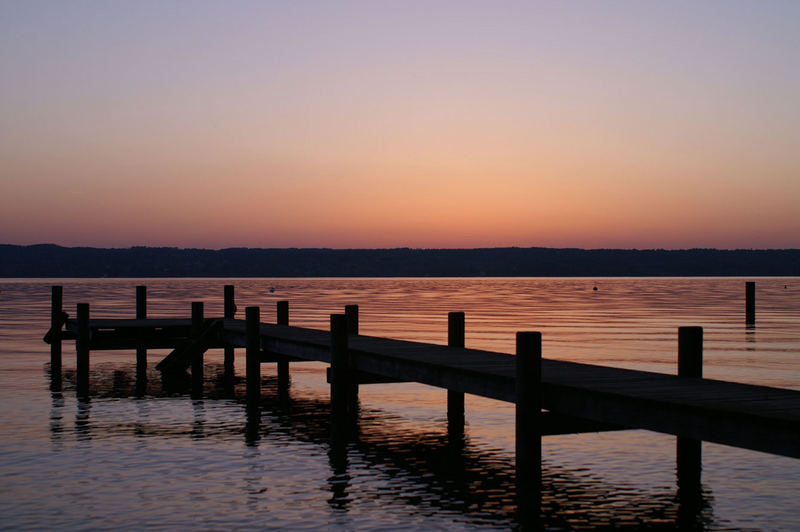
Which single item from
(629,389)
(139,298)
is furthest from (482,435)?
(139,298)

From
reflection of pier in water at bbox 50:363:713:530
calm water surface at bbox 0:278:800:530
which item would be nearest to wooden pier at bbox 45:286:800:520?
reflection of pier in water at bbox 50:363:713:530

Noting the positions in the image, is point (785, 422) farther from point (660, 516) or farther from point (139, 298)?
point (139, 298)

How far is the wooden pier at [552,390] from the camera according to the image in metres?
9.75

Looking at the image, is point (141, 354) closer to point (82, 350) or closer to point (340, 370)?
point (82, 350)

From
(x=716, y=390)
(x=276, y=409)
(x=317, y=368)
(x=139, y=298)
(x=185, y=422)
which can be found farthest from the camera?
(x=139, y=298)

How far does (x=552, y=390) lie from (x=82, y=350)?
1776 centimetres

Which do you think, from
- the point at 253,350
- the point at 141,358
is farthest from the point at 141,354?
Result: the point at 253,350

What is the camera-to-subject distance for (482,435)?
1762cm

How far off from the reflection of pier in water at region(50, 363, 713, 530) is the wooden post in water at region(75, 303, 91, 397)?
7.36 feet

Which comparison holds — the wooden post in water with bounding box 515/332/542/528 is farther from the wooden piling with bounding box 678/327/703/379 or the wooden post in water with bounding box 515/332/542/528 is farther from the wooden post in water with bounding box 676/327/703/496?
the wooden piling with bounding box 678/327/703/379

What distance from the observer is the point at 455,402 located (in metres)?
18.6

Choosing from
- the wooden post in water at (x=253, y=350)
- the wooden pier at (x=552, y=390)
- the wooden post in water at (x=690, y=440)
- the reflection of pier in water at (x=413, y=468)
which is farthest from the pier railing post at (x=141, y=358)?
the wooden post in water at (x=690, y=440)

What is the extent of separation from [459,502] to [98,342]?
57.9 feet

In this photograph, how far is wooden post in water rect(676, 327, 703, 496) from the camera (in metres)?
13.3
